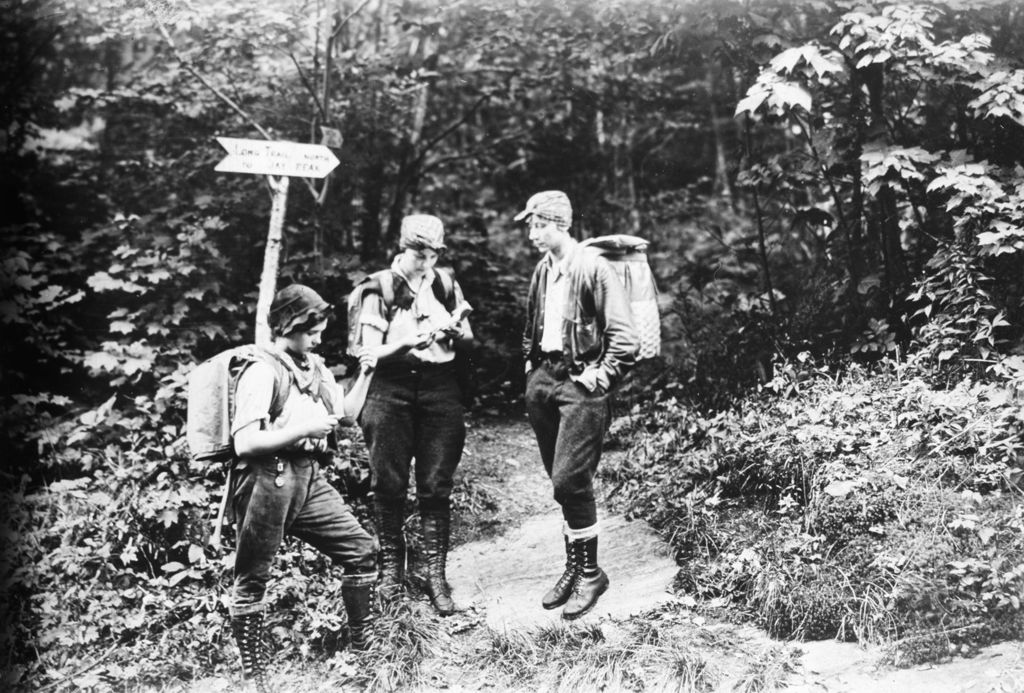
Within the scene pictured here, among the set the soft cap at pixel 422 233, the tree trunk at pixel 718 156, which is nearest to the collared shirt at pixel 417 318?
the soft cap at pixel 422 233

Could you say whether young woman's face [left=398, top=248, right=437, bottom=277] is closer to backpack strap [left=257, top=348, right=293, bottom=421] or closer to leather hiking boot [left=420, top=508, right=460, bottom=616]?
backpack strap [left=257, top=348, right=293, bottom=421]

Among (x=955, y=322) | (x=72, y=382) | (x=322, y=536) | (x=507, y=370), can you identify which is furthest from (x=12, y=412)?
(x=955, y=322)

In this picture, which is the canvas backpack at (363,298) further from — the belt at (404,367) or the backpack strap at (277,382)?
the backpack strap at (277,382)

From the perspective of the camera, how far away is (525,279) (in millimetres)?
10102

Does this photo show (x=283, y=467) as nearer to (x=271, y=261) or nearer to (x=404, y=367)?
(x=404, y=367)

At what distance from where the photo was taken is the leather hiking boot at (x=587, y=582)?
478cm

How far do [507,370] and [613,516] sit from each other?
10.8 ft

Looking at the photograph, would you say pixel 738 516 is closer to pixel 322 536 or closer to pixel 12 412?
pixel 322 536

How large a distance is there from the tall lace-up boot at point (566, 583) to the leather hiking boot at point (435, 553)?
61cm

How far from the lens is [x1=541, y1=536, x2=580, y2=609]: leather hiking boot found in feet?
16.0

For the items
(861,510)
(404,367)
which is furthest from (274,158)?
(861,510)

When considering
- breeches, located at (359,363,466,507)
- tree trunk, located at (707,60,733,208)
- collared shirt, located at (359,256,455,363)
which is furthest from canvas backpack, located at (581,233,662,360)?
tree trunk, located at (707,60,733,208)

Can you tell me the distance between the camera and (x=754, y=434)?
6.05 m

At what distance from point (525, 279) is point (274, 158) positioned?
5.34 m
